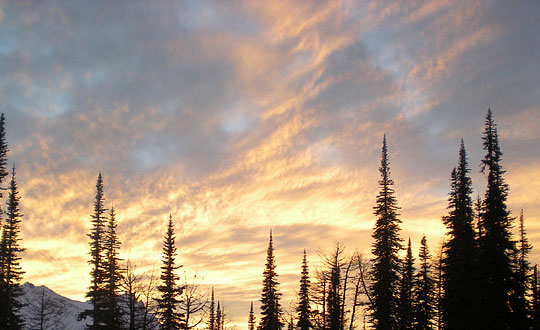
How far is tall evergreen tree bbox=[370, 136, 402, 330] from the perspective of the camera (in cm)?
4641

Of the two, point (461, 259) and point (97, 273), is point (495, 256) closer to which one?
point (461, 259)

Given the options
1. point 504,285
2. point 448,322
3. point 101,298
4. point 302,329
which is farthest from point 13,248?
point 504,285

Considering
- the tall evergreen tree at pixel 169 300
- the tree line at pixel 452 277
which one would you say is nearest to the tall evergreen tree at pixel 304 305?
the tree line at pixel 452 277

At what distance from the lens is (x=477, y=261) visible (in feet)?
126

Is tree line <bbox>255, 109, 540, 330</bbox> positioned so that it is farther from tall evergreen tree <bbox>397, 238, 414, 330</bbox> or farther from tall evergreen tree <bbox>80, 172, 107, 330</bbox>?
tall evergreen tree <bbox>80, 172, 107, 330</bbox>

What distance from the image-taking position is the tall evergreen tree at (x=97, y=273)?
158ft

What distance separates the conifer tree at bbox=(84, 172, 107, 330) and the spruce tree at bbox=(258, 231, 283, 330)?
22.9m

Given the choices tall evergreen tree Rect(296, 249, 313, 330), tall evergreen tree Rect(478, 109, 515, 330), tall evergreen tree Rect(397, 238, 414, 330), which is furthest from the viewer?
tall evergreen tree Rect(296, 249, 313, 330)

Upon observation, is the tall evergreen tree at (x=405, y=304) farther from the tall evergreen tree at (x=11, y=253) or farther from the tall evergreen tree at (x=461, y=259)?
the tall evergreen tree at (x=11, y=253)

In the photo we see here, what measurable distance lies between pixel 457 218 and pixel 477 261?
30.5 feet

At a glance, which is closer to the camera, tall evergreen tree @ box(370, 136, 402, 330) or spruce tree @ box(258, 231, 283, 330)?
tall evergreen tree @ box(370, 136, 402, 330)

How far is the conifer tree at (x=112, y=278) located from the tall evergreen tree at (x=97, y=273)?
1.51 feet

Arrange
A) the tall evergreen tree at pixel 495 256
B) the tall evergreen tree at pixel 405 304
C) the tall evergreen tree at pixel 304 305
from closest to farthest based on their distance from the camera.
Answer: the tall evergreen tree at pixel 495 256 < the tall evergreen tree at pixel 405 304 < the tall evergreen tree at pixel 304 305

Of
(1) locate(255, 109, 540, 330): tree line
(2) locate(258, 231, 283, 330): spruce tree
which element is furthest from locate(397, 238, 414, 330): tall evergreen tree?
(2) locate(258, 231, 283, 330): spruce tree
